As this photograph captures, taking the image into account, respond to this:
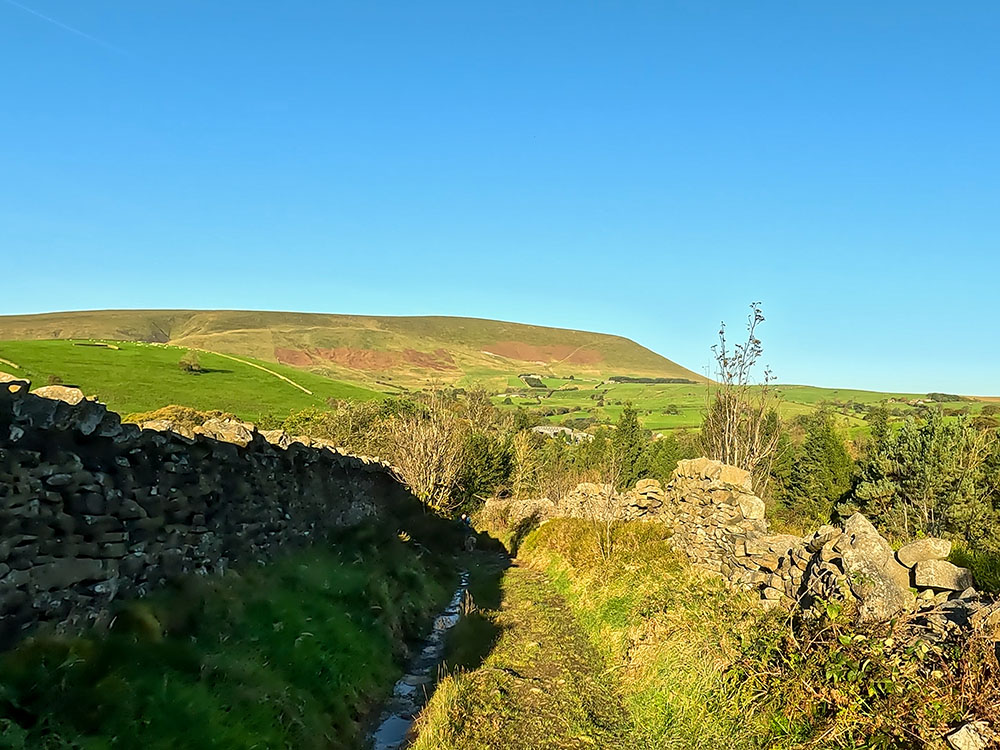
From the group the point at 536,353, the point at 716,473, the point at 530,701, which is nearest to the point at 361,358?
the point at 536,353

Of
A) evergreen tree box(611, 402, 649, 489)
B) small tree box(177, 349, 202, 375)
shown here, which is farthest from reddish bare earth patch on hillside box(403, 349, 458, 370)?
evergreen tree box(611, 402, 649, 489)

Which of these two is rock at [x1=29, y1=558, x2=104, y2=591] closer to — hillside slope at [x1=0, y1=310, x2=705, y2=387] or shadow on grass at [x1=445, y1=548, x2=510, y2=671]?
shadow on grass at [x1=445, y1=548, x2=510, y2=671]

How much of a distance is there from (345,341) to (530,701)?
140 metres

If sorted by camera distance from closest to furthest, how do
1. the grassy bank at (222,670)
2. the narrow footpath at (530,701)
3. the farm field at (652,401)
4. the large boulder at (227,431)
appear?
1. the grassy bank at (222,670)
2. the narrow footpath at (530,701)
3. the large boulder at (227,431)
4. the farm field at (652,401)

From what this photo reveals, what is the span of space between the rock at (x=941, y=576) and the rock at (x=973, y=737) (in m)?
2.55

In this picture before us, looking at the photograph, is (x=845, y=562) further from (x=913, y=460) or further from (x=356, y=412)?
(x=356, y=412)

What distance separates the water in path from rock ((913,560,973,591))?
692cm

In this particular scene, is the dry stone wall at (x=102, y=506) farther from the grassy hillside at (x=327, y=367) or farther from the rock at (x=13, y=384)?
the grassy hillside at (x=327, y=367)

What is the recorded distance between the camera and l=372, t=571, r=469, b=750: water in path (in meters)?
8.42

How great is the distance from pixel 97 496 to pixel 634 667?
314 inches

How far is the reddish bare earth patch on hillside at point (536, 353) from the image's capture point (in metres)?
186

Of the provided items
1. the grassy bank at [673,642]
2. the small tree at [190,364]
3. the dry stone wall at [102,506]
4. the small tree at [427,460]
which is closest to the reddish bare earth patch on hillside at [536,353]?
the small tree at [190,364]

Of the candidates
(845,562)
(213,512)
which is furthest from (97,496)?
(845,562)

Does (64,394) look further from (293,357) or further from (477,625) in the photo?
(293,357)
